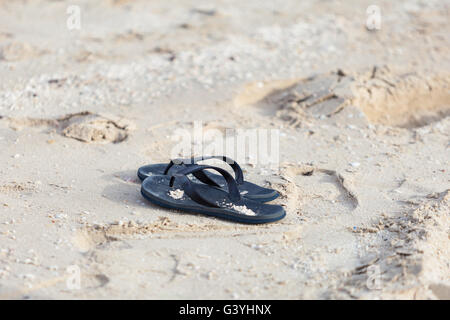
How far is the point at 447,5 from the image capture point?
675 centimetres

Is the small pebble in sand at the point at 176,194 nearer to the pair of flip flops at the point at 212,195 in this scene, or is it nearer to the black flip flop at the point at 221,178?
the pair of flip flops at the point at 212,195

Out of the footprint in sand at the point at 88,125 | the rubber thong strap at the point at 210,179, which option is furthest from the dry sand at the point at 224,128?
the rubber thong strap at the point at 210,179

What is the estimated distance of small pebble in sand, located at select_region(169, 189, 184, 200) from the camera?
3.12 meters

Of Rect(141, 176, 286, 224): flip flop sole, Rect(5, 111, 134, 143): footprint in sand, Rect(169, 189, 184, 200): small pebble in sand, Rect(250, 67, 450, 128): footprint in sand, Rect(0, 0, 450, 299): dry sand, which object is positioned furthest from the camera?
Rect(250, 67, 450, 128): footprint in sand

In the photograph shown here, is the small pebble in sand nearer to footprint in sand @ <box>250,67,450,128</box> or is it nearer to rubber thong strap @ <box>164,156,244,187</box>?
rubber thong strap @ <box>164,156,244,187</box>

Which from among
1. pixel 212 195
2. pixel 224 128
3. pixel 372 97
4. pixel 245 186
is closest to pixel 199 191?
pixel 212 195

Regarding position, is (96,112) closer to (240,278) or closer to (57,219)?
(57,219)

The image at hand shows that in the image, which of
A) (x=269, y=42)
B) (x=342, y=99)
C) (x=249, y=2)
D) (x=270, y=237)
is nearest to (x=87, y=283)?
(x=270, y=237)

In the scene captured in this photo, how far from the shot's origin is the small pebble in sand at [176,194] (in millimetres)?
3125

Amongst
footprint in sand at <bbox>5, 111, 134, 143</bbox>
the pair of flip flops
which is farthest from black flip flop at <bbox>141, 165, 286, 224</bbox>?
footprint in sand at <bbox>5, 111, 134, 143</bbox>

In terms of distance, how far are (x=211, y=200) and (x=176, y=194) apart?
22cm

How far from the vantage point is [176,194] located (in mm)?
3146

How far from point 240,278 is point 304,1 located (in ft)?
16.1

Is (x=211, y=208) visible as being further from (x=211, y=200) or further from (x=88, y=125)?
(x=88, y=125)
